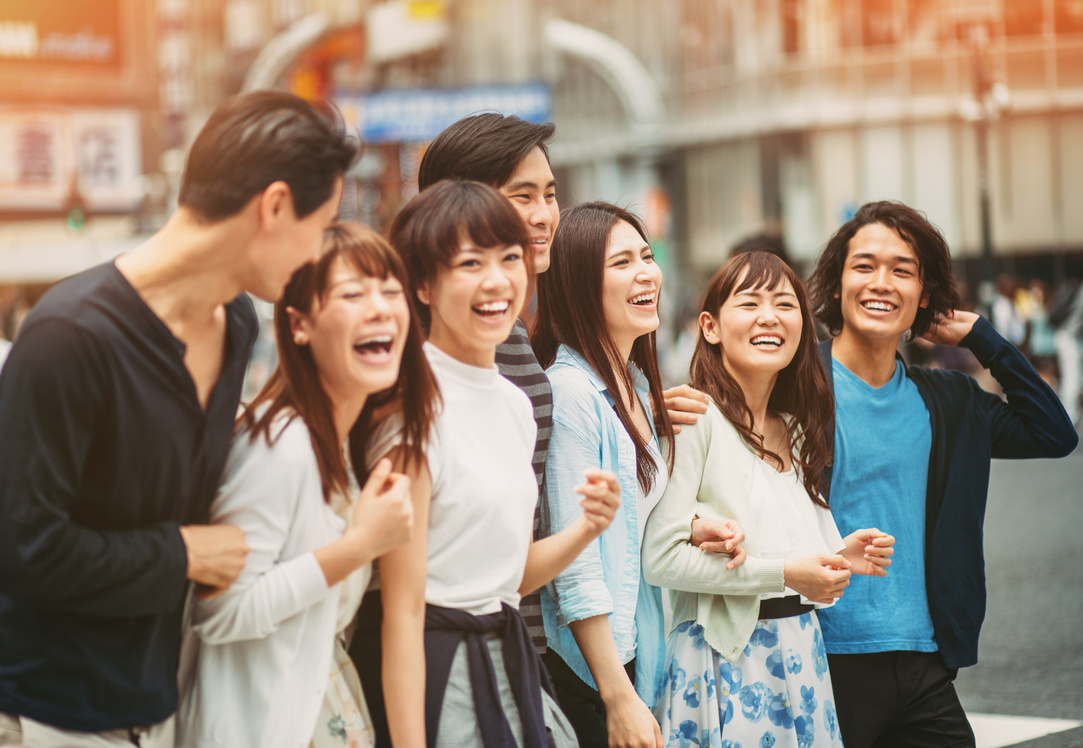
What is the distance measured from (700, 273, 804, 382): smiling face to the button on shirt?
1.60 meters

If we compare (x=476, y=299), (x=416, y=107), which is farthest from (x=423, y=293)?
(x=416, y=107)

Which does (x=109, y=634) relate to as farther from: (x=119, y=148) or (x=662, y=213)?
(x=119, y=148)

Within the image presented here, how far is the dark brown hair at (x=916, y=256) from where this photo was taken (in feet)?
11.1

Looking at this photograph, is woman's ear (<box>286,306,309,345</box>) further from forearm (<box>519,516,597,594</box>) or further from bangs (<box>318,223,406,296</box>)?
forearm (<box>519,516,597,594</box>)

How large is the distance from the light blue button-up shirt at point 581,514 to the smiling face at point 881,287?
94cm

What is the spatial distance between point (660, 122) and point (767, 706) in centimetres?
2996

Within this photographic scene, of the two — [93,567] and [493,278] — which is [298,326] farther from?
[93,567]

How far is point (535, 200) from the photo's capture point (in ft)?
9.52

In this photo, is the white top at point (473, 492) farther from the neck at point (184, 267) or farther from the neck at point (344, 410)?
the neck at point (184, 267)

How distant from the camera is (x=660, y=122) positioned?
3162 centimetres

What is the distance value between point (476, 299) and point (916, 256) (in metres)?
1.66

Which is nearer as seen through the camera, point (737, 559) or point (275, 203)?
point (275, 203)

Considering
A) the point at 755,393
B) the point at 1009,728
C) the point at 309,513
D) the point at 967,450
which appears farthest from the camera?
the point at 1009,728

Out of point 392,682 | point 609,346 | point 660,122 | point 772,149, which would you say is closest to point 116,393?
point 392,682
